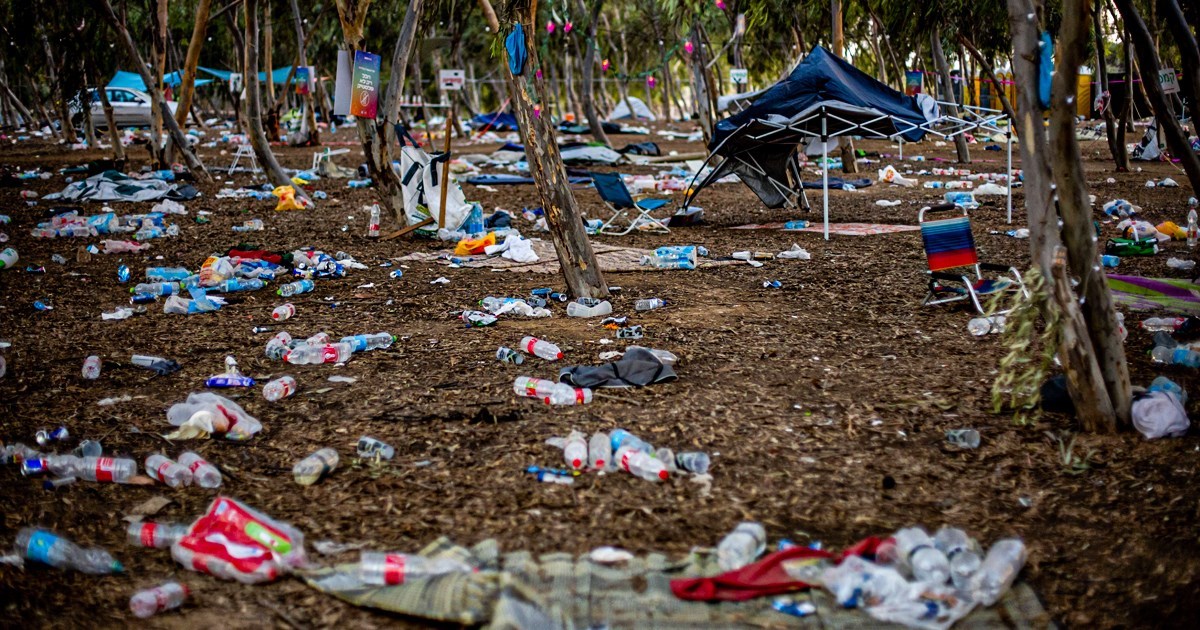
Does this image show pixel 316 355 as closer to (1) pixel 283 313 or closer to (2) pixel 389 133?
(1) pixel 283 313

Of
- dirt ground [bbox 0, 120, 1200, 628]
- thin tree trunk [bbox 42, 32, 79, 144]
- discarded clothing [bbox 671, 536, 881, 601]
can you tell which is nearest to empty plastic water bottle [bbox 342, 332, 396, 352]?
dirt ground [bbox 0, 120, 1200, 628]

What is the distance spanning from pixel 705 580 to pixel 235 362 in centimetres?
343

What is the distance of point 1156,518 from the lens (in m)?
3.36

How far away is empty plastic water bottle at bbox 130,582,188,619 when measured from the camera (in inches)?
111

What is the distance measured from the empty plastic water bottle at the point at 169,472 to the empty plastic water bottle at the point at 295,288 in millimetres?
3637

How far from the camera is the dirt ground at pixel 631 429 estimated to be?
10.2ft

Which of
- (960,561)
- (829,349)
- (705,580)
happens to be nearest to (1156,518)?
(960,561)

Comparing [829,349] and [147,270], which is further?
[147,270]

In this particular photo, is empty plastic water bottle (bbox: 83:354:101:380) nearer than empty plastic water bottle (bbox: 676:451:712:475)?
No

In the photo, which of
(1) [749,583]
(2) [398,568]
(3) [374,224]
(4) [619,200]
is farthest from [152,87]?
(1) [749,583]

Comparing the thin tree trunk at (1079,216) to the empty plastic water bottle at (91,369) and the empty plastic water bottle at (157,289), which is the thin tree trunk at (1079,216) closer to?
the empty plastic water bottle at (91,369)

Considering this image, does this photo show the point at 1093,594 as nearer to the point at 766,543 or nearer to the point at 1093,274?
the point at 766,543

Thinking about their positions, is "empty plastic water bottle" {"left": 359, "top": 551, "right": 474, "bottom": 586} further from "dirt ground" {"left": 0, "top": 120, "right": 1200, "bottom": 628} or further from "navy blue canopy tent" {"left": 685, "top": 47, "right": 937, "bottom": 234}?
"navy blue canopy tent" {"left": 685, "top": 47, "right": 937, "bottom": 234}

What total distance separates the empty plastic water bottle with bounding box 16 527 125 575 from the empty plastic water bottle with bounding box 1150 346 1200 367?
4.69 meters
